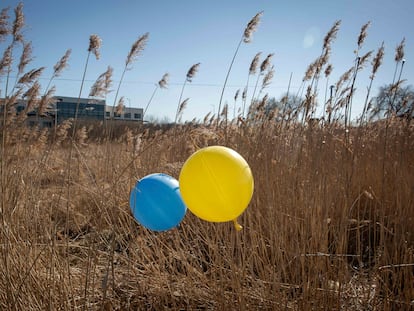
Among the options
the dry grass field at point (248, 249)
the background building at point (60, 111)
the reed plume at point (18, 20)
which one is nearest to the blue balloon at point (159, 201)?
the dry grass field at point (248, 249)

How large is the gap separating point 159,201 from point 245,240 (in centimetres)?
63

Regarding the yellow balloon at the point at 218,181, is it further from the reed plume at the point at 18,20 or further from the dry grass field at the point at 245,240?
the reed plume at the point at 18,20

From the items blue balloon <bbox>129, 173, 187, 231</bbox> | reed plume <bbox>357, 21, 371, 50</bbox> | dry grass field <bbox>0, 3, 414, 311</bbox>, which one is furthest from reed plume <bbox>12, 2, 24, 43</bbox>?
reed plume <bbox>357, 21, 371, 50</bbox>

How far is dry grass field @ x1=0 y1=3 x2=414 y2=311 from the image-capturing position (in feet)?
4.23

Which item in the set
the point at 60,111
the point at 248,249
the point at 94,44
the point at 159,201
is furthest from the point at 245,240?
the point at 60,111

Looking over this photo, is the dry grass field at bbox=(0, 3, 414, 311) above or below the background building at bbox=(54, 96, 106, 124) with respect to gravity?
below

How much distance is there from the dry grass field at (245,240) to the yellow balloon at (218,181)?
0.36 m

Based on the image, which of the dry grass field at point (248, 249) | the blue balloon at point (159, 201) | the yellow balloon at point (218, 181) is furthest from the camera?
the dry grass field at point (248, 249)

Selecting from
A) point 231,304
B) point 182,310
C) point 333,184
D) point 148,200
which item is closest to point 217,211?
point 148,200

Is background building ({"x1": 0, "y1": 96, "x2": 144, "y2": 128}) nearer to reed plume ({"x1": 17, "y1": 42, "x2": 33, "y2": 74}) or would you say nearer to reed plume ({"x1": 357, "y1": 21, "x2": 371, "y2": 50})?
reed plume ({"x1": 17, "y1": 42, "x2": 33, "y2": 74})

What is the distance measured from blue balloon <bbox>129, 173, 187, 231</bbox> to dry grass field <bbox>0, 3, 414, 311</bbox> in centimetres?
17

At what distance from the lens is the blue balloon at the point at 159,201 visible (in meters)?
1.03

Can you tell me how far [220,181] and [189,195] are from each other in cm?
12

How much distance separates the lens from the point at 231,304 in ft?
4.16
